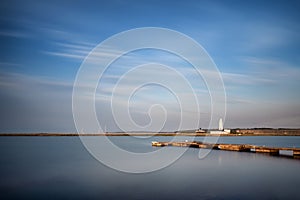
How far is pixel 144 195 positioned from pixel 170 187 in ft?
12.1

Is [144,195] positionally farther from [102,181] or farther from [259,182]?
[259,182]

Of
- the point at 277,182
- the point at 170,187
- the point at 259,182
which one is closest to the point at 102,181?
the point at 170,187

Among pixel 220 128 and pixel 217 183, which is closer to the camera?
pixel 217 183

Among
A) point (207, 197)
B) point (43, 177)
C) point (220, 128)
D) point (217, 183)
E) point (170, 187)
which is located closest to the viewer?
point (207, 197)

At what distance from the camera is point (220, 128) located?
15962 centimetres

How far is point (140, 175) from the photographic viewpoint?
28.7 m

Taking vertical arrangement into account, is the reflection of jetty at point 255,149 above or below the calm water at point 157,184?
above

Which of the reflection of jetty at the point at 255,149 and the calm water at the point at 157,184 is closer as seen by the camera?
the calm water at the point at 157,184

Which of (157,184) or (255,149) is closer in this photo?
(157,184)

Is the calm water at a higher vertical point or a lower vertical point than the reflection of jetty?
lower

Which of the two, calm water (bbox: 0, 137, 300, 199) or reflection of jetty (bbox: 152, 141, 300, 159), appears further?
reflection of jetty (bbox: 152, 141, 300, 159)

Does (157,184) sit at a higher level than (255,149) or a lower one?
lower

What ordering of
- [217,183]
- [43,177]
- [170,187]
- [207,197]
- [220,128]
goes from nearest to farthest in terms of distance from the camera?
[207,197] → [170,187] → [217,183] → [43,177] → [220,128]

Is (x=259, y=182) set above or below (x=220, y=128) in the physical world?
below
